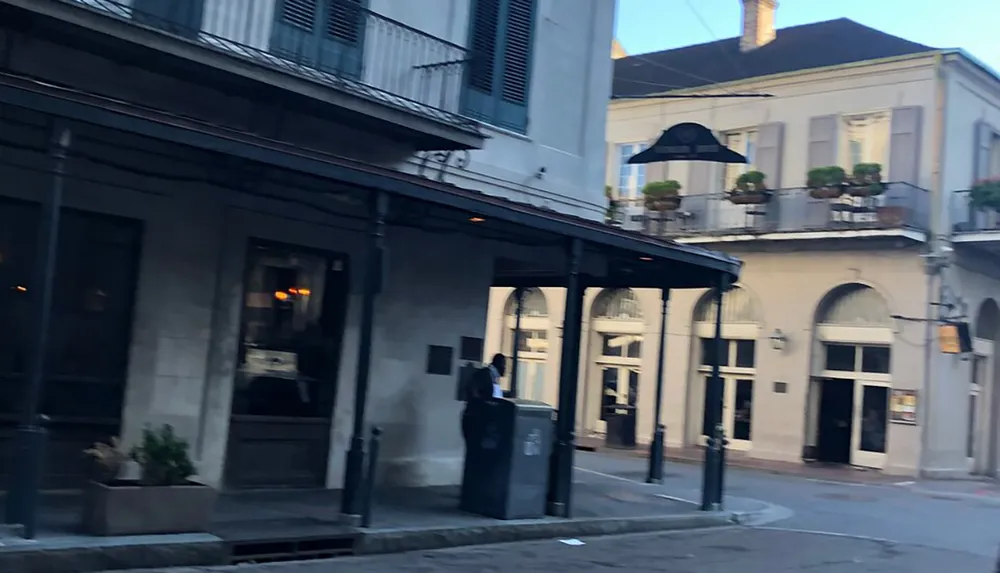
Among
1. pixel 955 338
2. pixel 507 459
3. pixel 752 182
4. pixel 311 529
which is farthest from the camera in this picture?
pixel 752 182

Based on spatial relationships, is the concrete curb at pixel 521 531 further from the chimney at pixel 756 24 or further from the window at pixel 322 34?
the chimney at pixel 756 24

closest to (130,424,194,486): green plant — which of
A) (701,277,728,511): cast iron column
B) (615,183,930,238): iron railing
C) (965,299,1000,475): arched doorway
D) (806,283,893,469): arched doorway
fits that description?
(701,277,728,511): cast iron column

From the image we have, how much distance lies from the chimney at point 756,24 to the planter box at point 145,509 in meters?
25.7

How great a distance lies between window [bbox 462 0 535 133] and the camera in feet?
47.4

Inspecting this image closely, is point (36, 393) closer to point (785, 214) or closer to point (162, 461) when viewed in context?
point (162, 461)

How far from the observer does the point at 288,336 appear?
1250 cm

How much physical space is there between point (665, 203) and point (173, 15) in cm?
1892

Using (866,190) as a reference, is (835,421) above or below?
below

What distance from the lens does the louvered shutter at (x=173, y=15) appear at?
10.4 m

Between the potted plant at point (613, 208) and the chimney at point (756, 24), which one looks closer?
the potted plant at point (613, 208)

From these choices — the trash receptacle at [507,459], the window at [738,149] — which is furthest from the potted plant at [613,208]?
the trash receptacle at [507,459]

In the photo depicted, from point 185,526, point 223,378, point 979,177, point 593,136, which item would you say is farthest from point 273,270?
point 979,177

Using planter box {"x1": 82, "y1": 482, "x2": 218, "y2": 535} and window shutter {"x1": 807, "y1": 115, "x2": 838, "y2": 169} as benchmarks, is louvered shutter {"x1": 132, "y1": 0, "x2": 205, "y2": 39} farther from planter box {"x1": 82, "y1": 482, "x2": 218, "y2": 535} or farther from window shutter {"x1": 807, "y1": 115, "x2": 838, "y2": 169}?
window shutter {"x1": 807, "y1": 115, "x2": 838, "y2": 169}

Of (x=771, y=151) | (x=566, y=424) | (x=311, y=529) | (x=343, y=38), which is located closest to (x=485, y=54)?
(x=343, y=38)
